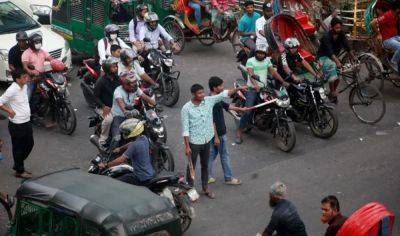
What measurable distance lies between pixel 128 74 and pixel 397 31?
218 inches

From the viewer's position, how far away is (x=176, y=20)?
1783 cm

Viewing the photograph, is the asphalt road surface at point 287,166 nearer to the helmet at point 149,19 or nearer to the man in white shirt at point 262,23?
the helmet at point 149,19

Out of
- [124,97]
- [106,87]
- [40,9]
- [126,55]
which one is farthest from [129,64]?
[40,9]

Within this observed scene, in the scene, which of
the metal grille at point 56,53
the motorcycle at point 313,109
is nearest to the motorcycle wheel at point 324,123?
the motorcycle at point 313,109

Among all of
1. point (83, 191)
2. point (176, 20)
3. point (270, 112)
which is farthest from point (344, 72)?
point (83, 191)

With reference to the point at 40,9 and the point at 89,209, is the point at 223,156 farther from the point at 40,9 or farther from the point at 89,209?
the point at 40,9

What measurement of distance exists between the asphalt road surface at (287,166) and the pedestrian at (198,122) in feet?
2.60

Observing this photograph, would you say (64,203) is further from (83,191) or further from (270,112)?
(270,112)

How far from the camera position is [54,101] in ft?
45.9

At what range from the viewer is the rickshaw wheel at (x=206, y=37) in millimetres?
17922

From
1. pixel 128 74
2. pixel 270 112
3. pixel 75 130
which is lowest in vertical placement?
pixel 75 130

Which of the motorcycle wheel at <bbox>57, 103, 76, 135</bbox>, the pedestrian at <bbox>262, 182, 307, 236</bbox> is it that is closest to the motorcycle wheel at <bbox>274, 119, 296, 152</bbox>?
the motorcycle wheel at <bbox>57, 103, 76, 135</bbox>

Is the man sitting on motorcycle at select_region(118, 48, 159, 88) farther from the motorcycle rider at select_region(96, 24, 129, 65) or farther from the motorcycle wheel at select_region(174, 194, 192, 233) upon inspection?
the motorcycle wheel at select_region(174, 194, 192, 233)

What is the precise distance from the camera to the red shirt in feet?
49.0
